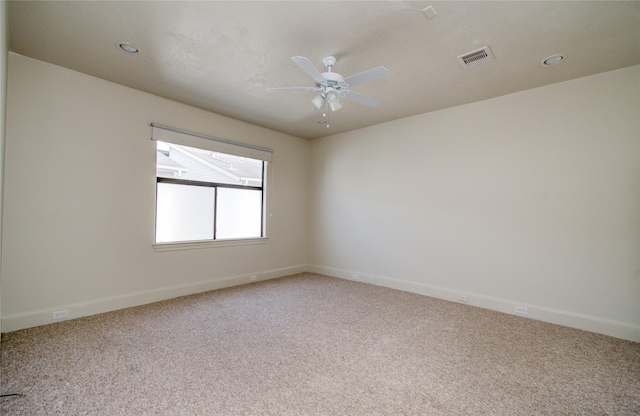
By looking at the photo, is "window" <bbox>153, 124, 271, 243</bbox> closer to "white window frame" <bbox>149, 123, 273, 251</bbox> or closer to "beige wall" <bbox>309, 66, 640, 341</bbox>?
"white window frame" <bbox>149, 123, 273, 251</bbox>

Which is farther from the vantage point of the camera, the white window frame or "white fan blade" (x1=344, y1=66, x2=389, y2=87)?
the white window frame

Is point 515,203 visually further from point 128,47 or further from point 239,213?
point 128,47

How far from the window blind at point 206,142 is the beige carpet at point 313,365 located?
2.19 m

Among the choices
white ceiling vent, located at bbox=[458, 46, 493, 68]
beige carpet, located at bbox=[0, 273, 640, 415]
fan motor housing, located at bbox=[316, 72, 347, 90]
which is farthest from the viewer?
white ceiling vent, located at bbox=[458, 46, 493, 68]

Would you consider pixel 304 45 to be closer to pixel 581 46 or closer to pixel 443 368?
pixel 581 46

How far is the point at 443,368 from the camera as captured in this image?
2.33 metres

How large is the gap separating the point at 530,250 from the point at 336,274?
10.0 feet

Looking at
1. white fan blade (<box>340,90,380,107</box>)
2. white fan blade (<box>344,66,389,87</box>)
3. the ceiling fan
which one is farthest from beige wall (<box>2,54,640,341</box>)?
white fan blade (<box>344,66,389,87</box>)

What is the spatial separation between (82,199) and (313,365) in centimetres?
308

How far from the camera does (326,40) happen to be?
8.27ft

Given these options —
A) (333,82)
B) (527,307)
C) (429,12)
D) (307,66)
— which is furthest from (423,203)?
(307,66)

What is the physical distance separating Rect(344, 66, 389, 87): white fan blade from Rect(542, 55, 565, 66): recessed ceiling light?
68.3 inches

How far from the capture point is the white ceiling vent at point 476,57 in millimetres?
2698

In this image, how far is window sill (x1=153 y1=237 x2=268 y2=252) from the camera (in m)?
3.94
